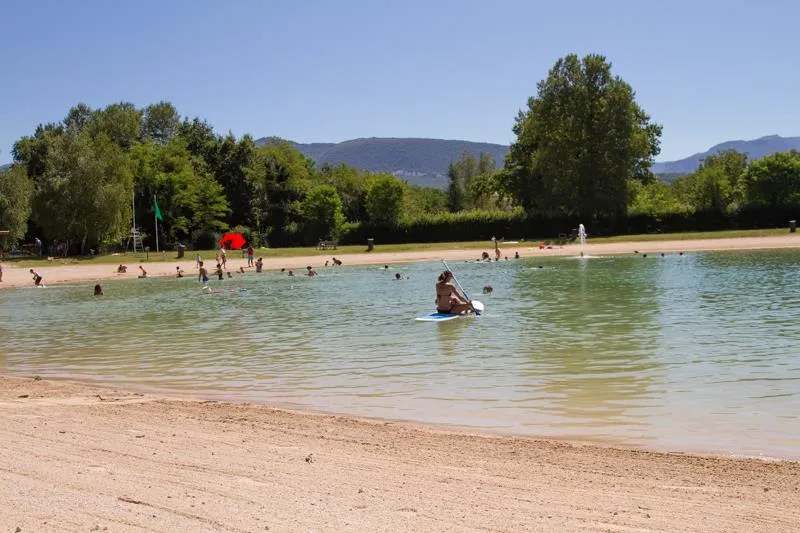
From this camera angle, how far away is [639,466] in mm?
8422

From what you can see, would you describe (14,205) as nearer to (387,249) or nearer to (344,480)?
(387,249)

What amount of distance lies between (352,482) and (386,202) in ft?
254

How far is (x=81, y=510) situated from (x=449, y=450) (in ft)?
13.8

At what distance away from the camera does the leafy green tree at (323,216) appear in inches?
3305

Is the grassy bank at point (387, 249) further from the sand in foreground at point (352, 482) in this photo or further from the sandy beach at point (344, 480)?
the sand in foreground at point (352, 482)

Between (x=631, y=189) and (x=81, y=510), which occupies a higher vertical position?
(x=631, y=189)

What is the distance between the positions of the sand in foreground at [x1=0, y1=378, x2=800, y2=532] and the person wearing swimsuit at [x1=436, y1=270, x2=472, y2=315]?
14579 mm

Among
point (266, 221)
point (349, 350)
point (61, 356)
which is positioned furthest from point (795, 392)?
point (266, 221)

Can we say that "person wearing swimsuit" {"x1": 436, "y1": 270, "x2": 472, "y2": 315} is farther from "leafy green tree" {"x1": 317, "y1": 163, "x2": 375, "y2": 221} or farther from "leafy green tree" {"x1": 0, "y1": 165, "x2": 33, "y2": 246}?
"leafy green tree" {"x1": 317, "y1": 163, "x2": 375, "y2": 221}

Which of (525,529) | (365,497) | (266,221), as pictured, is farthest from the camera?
(266,221)

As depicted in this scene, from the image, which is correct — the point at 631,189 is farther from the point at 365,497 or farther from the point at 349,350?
the point at 365,497

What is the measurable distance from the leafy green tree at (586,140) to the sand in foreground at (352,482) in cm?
6848

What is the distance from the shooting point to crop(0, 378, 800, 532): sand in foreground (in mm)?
6426

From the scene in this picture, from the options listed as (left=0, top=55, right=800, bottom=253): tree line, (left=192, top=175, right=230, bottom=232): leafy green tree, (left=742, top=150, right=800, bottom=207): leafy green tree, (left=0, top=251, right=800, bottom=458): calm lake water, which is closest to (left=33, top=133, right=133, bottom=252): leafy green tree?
(left=0, top=55, right=800, bottom=253): tree line
